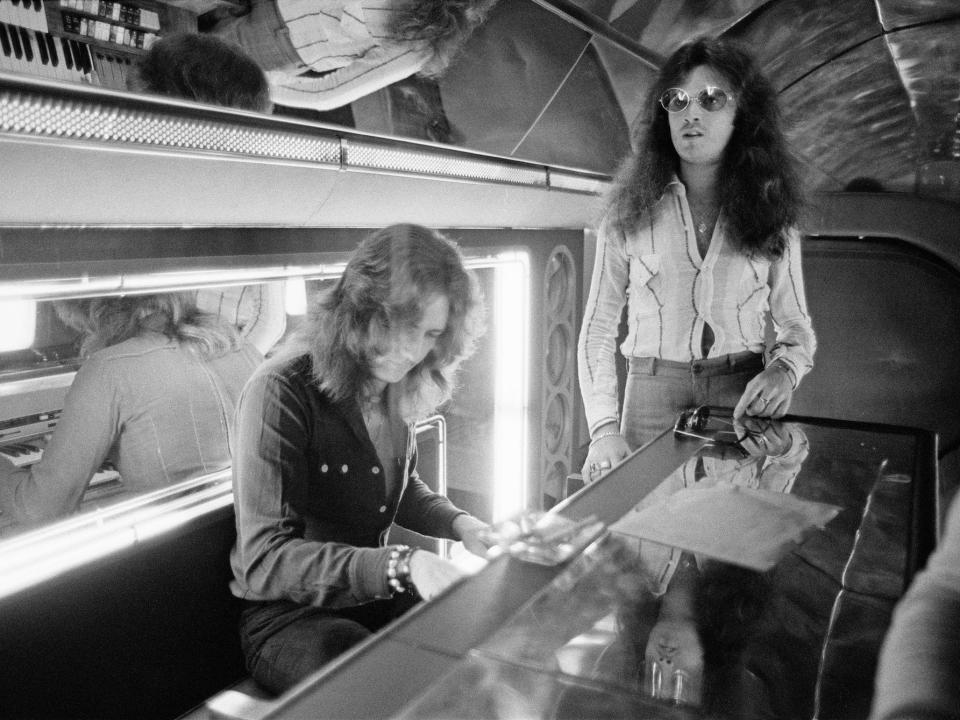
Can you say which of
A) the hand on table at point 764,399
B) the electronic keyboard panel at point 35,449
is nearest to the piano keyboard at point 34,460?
the electronic keyboard panel at point 35,449

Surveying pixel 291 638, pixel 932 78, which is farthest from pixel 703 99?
pixel 932 78

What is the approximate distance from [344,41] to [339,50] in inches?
1.5

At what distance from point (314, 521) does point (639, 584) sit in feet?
3.70

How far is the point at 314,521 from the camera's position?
2.06 metres

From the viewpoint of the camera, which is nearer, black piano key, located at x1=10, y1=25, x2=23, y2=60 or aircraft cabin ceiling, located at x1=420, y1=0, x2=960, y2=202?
black piano key, located at x1=10, y1=25, x2=23, y2=60

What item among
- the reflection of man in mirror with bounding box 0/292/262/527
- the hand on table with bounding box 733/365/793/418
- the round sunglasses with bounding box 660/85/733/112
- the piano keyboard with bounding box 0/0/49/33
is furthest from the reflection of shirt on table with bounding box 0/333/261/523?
the round sunglasses with bounding box 660/85/733/112

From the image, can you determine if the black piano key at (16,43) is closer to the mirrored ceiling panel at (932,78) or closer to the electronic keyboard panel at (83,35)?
the electronic keyboard panel at (83,35)

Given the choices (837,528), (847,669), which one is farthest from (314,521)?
(847,669)

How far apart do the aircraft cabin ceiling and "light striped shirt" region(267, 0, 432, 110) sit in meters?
0.43

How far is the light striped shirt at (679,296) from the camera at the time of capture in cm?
257

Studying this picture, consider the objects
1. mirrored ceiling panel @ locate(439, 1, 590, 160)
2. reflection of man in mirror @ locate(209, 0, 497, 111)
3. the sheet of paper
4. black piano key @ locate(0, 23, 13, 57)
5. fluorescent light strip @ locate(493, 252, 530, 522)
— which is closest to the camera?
the sheet of paper

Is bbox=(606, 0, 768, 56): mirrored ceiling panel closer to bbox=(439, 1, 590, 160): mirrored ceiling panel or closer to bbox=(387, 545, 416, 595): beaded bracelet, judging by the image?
bbox=(439, 1, 590, 160): mirrored ceiling panel

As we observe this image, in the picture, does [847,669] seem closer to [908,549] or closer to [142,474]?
[908,549]

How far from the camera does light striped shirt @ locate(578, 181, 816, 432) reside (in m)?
2.57
